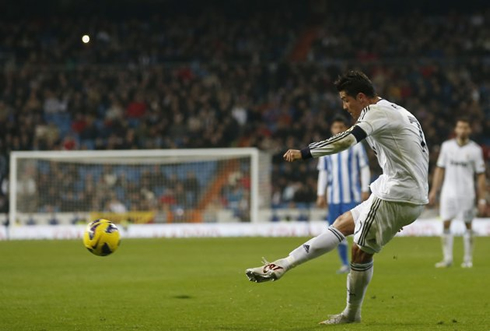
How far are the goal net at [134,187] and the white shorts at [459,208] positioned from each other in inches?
401

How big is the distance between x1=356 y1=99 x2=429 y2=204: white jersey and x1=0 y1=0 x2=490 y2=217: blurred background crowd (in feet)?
57.6

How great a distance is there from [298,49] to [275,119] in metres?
4.70

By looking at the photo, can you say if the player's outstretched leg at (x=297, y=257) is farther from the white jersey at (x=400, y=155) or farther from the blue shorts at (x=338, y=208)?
the blue shorts at (x=338, y=208)

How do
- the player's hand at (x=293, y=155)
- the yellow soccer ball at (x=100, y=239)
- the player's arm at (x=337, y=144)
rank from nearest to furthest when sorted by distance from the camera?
the player's hand at (x=293, y=155) → the player's arm at (x=337, y=144) → the yellow soccer ball at (x=100, y=239)

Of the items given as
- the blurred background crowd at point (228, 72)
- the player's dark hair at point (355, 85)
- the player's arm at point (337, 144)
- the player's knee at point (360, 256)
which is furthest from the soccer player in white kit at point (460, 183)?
the blurred background crowd at point (228, 72)

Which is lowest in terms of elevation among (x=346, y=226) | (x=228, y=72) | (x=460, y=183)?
(x=346, y=226)

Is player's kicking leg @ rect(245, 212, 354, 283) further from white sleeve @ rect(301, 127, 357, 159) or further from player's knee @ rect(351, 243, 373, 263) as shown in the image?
white sleeve @ rect(301, 127, 357, 159)

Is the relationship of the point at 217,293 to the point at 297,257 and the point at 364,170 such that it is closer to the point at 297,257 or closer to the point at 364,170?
the point at 297,257

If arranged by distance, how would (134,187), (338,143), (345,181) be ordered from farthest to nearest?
1. (134,187)
2. (345,181)
3. (338,143)

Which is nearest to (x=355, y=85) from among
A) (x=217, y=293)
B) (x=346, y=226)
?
(x=346, y=226)

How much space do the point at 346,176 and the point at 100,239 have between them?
509 cm

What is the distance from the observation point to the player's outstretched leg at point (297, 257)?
736cm

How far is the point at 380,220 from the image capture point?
7355 mm

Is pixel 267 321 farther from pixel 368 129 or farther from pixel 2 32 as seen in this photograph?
pixel 2 32
